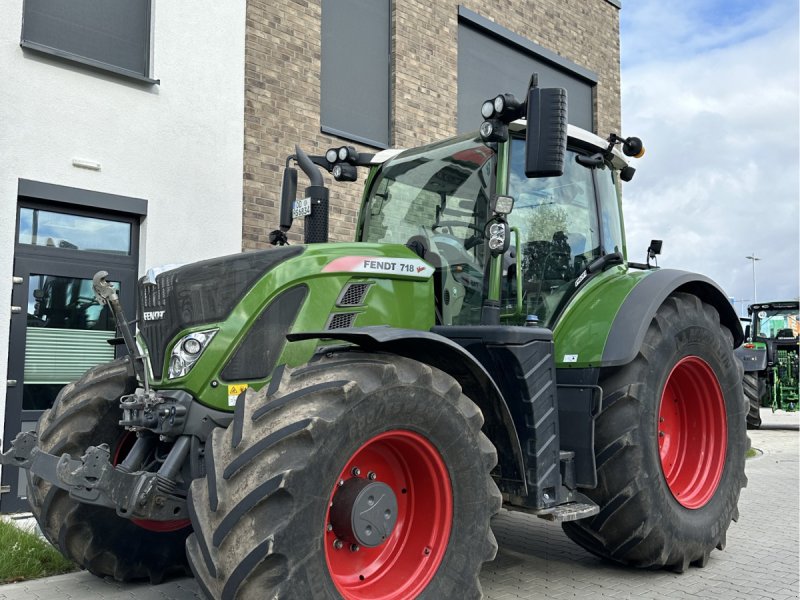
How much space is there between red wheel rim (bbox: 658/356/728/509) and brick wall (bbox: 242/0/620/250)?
4641mm

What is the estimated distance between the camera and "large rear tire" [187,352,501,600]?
104 inches

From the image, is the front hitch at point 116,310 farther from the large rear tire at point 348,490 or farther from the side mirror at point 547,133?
the side mirror at point 547,133

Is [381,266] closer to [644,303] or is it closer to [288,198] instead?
[288,198]

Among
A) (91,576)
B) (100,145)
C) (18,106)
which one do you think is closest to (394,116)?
(100,145)

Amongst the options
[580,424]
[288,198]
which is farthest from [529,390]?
[288,198]

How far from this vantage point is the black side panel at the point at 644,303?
420 cm

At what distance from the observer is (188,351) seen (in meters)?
3.40

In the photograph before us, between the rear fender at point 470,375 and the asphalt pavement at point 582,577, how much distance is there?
774 mm

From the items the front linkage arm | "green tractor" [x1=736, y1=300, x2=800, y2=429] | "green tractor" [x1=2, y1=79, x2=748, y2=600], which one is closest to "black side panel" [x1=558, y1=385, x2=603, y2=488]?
"green tractor" [x1=2, y1=79, x2=748, y2=600]

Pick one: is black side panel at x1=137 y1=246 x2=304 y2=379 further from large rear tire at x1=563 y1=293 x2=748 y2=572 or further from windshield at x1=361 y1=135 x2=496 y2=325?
large rear tire at x1=563 y1=293 x2=748 y2=572

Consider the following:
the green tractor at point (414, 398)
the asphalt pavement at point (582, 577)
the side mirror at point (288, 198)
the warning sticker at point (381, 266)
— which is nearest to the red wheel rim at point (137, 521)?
the green tractor at point (414, 398)

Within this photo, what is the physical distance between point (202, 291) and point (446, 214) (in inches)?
62.6

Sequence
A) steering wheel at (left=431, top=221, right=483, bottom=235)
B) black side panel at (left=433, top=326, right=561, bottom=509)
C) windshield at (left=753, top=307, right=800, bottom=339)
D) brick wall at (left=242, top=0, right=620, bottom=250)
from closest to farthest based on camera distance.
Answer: black side panel at (left=433, top=326, right=561, bottom=509) < steering wheel at (left=431, top=221, right=483, bottom=235) < brick wall at (left=242, top=0, right=620, bottom=250) < windshield at (left=753, top=307, right=800, bottom=339)

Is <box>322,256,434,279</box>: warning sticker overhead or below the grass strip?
overhead
